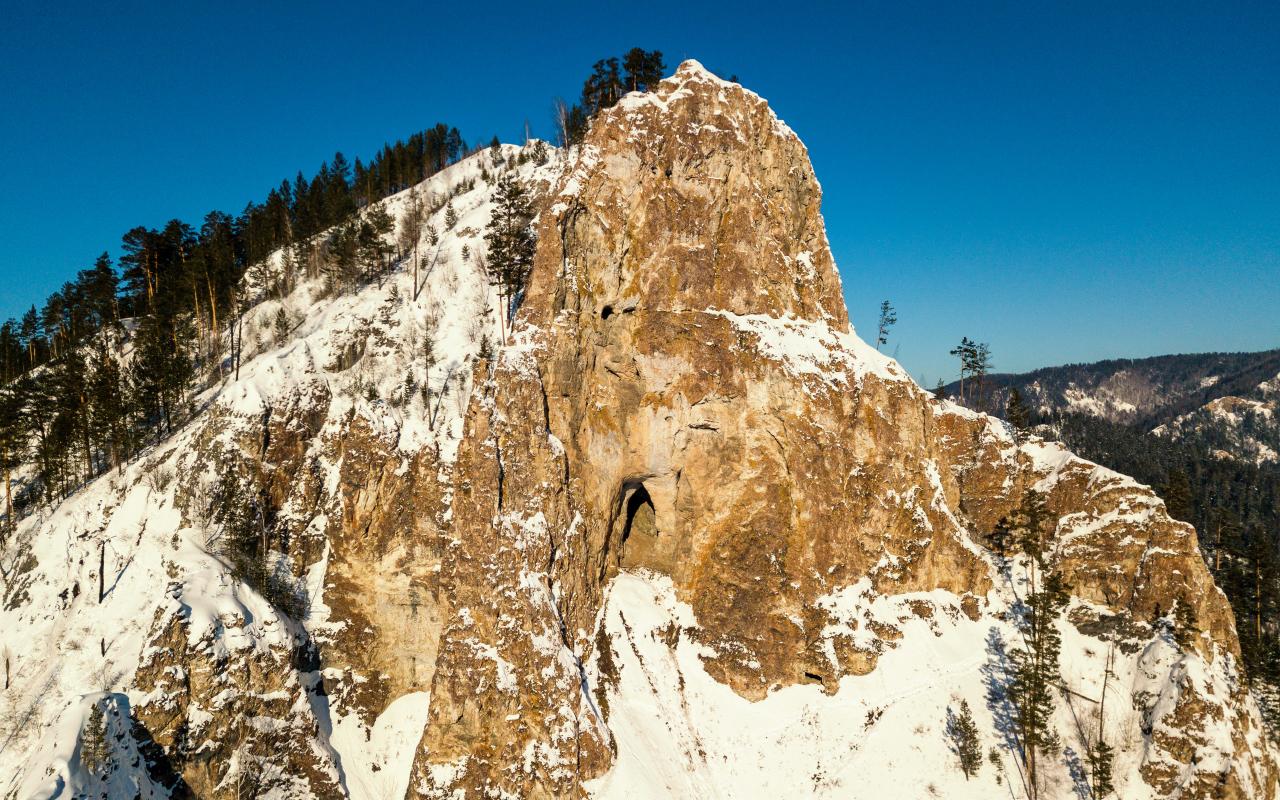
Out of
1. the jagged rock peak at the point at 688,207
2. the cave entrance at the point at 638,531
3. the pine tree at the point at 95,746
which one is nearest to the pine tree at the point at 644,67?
the jagged rock peak at the point at 688,207

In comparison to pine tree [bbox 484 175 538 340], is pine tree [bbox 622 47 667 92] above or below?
above

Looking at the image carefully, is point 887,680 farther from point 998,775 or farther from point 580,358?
point 580,358

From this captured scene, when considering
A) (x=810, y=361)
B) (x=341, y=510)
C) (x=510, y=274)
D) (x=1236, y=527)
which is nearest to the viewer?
(x=341, y=510)

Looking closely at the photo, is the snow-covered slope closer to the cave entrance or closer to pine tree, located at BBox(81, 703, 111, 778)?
pine tree, located at BBox(81, 703, 111, 778)

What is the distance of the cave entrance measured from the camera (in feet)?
137

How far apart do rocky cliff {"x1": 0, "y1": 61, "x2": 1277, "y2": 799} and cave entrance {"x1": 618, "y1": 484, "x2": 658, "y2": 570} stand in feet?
1.05

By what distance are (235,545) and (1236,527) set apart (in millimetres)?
79579

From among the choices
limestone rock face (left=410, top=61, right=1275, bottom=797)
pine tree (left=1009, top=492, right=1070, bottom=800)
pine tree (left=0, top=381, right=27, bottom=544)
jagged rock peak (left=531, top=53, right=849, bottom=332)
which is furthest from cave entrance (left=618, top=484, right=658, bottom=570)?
pine tree (left=0, top=381, right=27, bottom=544)

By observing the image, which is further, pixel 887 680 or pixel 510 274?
pixel 510 274

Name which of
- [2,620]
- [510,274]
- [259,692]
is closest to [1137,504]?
[510,274]

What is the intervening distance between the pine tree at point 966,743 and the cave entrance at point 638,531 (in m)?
19.6

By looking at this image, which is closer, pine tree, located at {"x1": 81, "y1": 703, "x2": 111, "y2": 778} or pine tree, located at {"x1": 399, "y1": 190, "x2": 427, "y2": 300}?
pine tree, located at {"x1": 81, "y1": 703, "x2": 111, "y2": 778}

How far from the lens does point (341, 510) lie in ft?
121

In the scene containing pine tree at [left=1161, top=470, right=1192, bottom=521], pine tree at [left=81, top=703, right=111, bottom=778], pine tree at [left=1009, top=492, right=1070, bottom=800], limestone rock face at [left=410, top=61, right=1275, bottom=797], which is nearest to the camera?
pine tree at [left=81, top=703, right=111, bottom=778]
